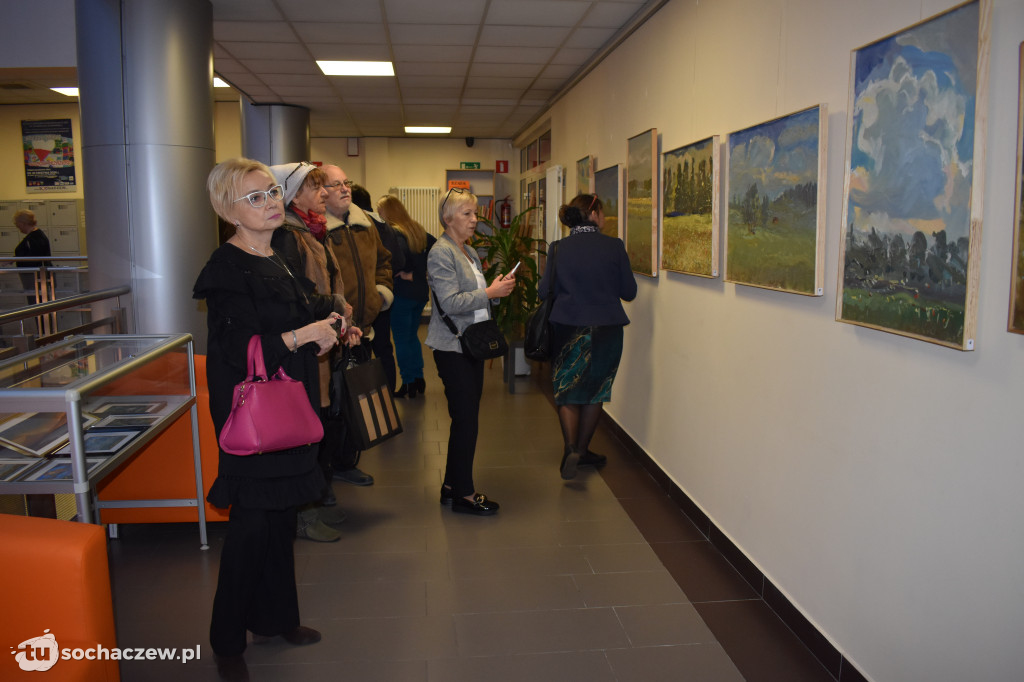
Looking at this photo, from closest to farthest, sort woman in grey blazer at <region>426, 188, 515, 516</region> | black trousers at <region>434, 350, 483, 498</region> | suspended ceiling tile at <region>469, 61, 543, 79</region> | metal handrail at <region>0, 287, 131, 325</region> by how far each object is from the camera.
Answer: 1. metal handrail at <region>0, 287, 131, 325</region>
2. woman in grey blazer at <region>426, 188, 515, 516</region>
3. black trousers at <region>434, 350, 483, 498</region>
4. suspended ceiling tile at <region>469, 61, 543, 79</region>

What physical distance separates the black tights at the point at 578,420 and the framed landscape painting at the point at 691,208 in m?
0.99

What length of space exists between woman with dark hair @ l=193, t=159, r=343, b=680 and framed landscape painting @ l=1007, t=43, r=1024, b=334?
6.00 ft

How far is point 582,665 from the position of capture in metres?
2.58

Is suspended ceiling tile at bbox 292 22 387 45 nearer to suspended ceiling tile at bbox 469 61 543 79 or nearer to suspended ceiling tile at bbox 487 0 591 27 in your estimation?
suspended ceiling tile at bbox 487 0 591 27

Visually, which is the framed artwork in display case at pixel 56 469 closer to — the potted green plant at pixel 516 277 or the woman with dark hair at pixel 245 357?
the woman with dark hair at pixel 245 357

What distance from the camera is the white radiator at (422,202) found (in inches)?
514

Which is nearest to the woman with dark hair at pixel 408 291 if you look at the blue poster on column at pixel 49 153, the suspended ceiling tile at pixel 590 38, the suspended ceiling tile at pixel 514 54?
the suspended ceiling tile at pixel 514 54

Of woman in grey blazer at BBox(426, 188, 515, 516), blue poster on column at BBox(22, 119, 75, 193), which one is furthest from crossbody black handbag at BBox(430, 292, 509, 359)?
blue poster on column at BBox(22, 119, 75, 193)

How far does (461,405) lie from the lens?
12.3 ft

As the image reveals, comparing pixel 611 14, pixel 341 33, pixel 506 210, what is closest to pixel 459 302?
pixel 611 14

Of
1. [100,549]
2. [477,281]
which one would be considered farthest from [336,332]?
[477,281]

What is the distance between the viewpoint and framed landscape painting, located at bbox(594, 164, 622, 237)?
555cm

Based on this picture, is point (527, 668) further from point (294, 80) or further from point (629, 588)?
point (294, 80)

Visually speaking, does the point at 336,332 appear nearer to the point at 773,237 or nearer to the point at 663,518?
the point at 773,237
